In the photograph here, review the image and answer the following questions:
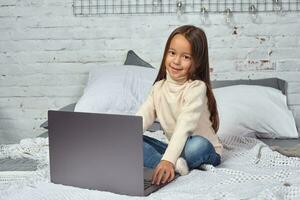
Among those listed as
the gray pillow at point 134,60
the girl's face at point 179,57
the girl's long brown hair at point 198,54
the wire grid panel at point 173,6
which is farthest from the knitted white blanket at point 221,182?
the wire grid panel at point 173,6

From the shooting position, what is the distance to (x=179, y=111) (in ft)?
4.97

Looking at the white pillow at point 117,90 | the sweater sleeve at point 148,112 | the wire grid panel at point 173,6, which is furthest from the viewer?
the wire grid panel at point 173,6

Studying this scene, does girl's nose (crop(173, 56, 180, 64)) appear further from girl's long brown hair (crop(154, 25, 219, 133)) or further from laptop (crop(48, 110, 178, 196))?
laptop (crop(48, 110, 178, 196))

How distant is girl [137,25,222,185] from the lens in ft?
4.69

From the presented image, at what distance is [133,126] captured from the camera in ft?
3.98

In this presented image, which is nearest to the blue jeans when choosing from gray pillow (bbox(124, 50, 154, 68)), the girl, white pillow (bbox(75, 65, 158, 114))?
the girl

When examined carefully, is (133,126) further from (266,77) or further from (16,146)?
(266,77)

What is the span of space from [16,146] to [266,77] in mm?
1365

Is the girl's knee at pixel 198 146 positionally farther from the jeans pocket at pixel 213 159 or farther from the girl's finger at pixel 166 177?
the girl's finger at pixel 166 177

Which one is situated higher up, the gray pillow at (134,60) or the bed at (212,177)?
the gray pillow at (134,60)

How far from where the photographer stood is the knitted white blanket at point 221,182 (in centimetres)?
120

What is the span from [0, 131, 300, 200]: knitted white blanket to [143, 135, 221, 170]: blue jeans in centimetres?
3

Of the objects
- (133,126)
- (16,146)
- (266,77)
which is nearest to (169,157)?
(133,126)

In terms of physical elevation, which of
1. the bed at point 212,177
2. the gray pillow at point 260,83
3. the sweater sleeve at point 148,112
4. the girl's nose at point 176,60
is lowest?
the bed at point 212,177
